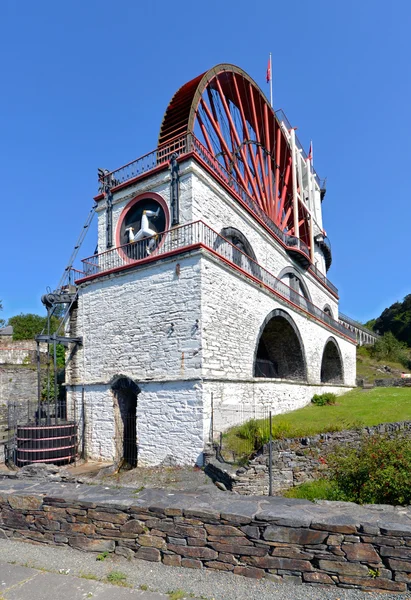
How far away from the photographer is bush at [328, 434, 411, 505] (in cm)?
520

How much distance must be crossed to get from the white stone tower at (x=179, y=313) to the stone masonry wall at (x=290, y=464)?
2088 millimetres

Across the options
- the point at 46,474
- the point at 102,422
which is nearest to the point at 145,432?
the point at 102,422

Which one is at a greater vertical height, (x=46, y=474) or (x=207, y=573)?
(x=207, y=573)

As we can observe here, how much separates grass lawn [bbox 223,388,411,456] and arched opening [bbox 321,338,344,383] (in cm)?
800

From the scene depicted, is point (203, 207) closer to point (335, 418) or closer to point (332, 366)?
point (335, 418)

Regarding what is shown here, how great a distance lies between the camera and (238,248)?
14703 mm

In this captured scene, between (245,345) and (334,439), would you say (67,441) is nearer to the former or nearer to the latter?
(245,345)

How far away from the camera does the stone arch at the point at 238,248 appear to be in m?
13.1

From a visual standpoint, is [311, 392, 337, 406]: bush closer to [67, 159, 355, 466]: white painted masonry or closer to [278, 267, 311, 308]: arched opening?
[67, 159, 355, 466]: white painted masonry

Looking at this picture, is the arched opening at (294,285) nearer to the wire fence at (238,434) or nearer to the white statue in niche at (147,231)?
the white statue in niche at (147,231)

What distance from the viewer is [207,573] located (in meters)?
3.69

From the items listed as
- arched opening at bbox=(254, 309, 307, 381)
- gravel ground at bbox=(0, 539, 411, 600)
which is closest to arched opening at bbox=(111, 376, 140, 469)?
arched opening at bbox=(254, 309, 307, 381)

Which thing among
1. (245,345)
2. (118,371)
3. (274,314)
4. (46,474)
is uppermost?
(274,314)

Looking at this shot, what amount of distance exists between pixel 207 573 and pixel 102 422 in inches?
390
